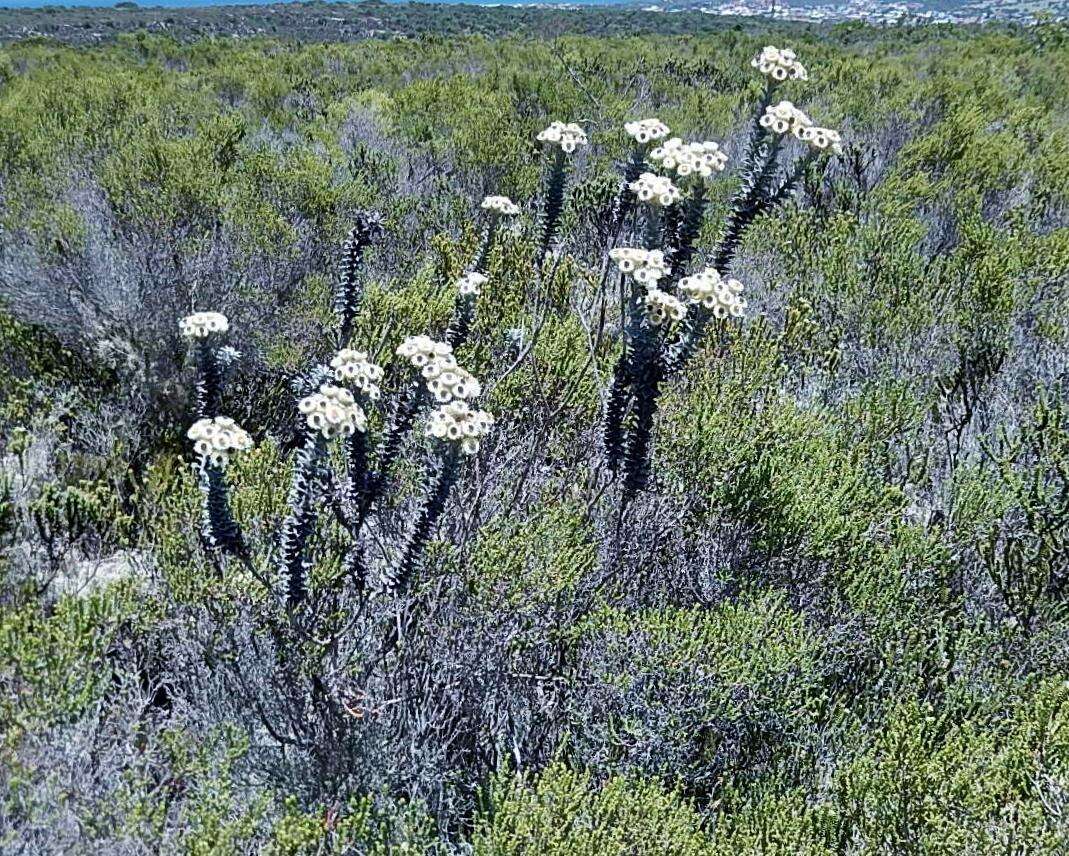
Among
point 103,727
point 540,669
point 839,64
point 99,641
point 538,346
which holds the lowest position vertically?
point 540,669

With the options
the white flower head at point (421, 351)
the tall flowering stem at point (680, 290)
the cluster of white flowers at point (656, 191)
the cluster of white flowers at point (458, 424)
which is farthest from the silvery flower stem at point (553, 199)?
the cluster of white flowers at point (458, 424)

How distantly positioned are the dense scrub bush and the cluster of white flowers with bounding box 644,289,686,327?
11 mm

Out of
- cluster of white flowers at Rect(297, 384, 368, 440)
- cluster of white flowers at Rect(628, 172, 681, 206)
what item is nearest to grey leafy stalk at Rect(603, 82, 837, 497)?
cluster of white flowers at Rect(628, 172, 681, 206)

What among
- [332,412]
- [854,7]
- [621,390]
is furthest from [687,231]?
[854,7]

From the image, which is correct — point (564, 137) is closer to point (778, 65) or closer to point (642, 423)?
point (778, 65)

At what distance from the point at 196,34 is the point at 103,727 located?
34713 millimetres

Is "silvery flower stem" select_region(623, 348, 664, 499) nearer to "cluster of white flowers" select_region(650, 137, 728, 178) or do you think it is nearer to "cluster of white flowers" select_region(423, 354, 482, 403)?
"cluster of white flowers" select_region(650, 137, 728, 178)

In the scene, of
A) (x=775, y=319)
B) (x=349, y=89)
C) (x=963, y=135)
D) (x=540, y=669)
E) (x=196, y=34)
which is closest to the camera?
(x=540, y=669)

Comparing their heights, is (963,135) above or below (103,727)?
above

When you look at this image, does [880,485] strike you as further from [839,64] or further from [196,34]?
[196,34]

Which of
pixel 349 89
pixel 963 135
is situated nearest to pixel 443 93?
pixel 349 89

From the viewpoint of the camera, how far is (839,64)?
14.8 meters

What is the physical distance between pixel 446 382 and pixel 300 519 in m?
0.73

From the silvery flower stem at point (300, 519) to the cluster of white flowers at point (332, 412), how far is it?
0.67 ft
